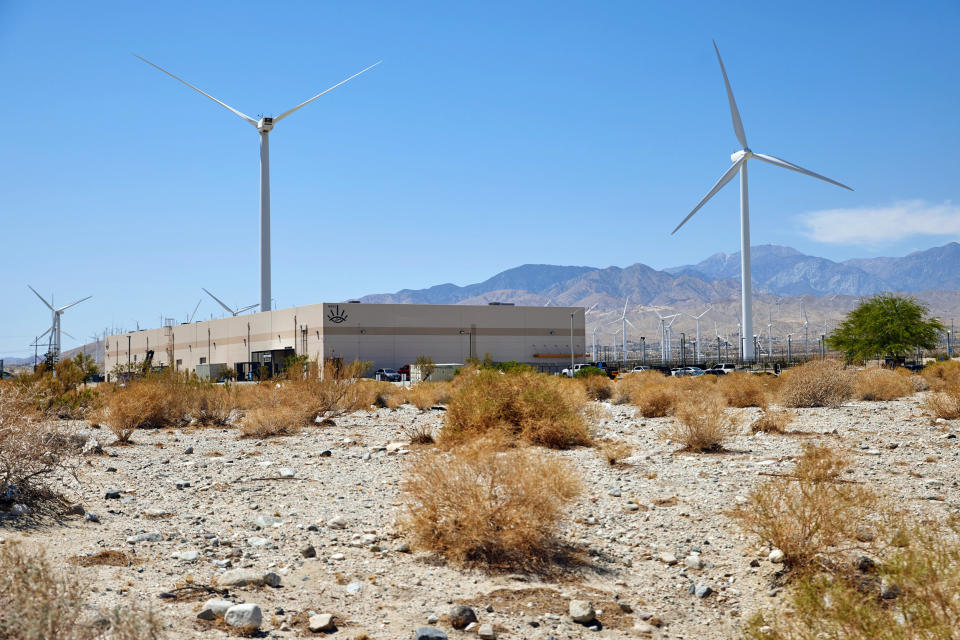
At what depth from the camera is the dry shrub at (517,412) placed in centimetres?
1612

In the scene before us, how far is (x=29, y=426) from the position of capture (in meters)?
9.66

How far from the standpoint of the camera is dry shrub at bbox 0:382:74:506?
934 cm

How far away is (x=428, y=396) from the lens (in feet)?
94.8

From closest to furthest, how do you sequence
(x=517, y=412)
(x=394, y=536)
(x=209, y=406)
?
1. (x=394, y=536)
2. (x=517, y=412)
3. (x=209, y=406)

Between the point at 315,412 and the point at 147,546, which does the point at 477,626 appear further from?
the point at 315,412

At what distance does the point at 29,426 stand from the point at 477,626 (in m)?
6.76

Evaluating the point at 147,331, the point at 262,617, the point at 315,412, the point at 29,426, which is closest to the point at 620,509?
the point at 262,617

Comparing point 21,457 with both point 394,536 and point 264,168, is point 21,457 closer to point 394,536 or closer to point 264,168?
point 394,536

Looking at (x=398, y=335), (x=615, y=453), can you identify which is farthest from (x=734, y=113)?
(x=615, y=453)

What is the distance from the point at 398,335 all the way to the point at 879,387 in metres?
60.6

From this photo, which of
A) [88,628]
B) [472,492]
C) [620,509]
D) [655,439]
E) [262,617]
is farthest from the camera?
[655,439]

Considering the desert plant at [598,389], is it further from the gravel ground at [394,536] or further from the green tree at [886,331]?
the green tree at [886,331]

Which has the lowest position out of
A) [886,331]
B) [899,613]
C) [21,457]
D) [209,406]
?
[899,613]

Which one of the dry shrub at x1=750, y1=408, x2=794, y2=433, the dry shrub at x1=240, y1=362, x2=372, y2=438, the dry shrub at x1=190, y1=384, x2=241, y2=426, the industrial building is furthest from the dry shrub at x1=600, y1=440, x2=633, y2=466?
the industrial building
